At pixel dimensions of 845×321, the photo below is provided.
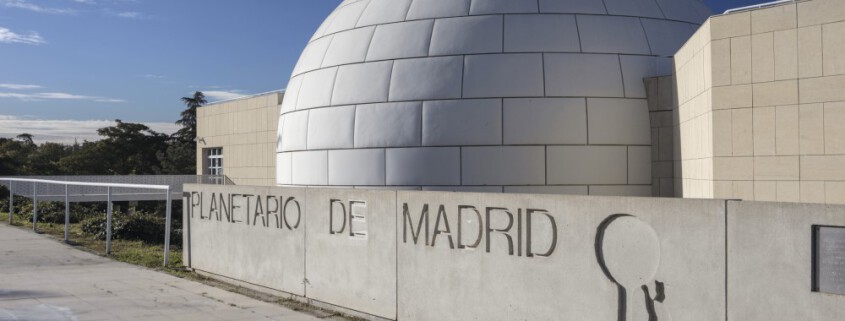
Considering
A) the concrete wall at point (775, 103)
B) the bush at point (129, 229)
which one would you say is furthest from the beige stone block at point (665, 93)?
the bush at point (129, 229)

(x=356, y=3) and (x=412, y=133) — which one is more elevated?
(x=356, y=3)

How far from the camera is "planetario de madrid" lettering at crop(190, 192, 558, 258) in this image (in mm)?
7289

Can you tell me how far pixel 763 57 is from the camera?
31.1 ft

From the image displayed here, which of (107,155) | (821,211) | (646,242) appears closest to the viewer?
(821,211)

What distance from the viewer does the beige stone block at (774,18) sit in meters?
9.18

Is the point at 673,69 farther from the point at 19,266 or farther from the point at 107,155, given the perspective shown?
the point at 107,155

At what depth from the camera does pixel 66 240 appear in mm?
17234

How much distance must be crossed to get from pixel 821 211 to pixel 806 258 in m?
0.38

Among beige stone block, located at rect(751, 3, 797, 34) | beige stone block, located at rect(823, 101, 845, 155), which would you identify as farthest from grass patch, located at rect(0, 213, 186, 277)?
beige stone block, located at rect(823, 101, 845, 155)

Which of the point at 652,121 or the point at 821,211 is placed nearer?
the point at 821,211

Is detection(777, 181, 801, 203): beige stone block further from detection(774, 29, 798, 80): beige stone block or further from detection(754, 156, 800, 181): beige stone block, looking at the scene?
detection(774, 29, 798, 80): beige stone block

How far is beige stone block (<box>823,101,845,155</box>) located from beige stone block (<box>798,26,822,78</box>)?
1.53 feet

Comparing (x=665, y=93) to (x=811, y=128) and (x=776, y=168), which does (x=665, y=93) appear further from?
(x=811, y=128)

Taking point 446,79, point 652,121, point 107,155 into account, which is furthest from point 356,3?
point 107,155
